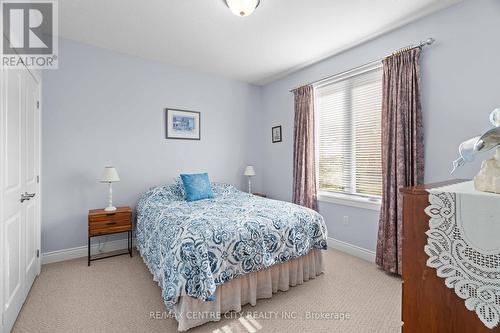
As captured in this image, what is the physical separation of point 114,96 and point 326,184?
3252 millimetres

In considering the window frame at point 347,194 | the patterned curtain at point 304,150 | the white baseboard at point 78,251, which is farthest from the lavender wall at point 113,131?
the window frame at point 347,194

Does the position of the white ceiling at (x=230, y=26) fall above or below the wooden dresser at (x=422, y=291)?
above

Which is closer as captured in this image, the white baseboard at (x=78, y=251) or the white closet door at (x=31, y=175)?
the white closet door at (x=31, y=175)

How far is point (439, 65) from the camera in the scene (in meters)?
2.36

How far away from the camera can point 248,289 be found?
6.92ft

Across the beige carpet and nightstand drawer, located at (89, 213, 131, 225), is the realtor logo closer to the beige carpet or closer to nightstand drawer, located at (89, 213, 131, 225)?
nightstand drawer, located at (89, 213, 131, 225)

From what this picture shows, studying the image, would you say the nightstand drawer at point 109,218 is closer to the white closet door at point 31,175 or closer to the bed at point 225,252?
the bed at point 225,252

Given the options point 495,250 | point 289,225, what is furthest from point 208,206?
point 495,250

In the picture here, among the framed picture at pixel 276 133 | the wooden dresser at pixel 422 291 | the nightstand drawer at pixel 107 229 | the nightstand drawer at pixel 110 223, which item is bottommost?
the nightstand drawer at pixel 107 229

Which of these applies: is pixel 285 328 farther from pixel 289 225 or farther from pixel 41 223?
pixel 41 223

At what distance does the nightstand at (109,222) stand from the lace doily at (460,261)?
3097mm

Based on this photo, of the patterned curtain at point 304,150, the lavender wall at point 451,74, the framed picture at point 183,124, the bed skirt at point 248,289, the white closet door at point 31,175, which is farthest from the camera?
the framed picture at point 183,124

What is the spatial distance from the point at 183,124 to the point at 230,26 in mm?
1708

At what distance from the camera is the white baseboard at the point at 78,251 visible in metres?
2.92
